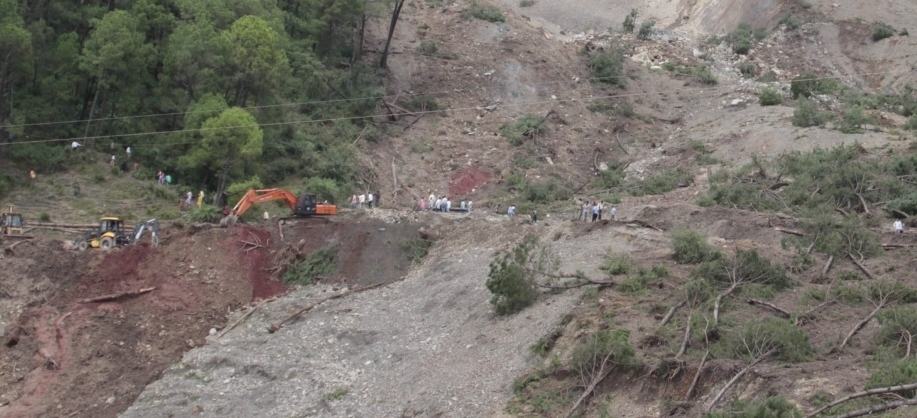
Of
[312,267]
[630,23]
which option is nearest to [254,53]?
[312,267]

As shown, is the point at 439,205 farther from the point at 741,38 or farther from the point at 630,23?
the point at 630,23

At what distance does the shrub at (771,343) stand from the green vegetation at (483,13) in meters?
43.4

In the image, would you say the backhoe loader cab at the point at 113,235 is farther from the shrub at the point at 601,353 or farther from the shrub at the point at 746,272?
the shrub at the point at 746,272

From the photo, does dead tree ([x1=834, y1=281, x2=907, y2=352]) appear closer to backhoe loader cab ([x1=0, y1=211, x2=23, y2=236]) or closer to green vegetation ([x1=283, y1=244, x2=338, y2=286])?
green vegetation ([x1=283, y1=244, x2=338, y2=286])

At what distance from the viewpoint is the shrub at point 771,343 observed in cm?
2146

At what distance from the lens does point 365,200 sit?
42969 millimetres

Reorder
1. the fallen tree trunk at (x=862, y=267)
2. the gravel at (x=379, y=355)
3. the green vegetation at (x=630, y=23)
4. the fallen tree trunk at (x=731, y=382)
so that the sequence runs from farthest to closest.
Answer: the green vegetation at (x=630, y=23) < the fallen tree trunk at (x=862, y=267) < the gravel at (x=379, y=355) < the fallen tree trunk at (x=731, y=382)

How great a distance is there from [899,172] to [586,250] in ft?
44.1

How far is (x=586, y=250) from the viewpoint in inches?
1244

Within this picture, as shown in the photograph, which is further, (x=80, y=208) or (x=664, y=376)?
(x=80, y=208)

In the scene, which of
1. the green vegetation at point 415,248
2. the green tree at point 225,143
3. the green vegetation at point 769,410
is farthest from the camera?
the green tree at point 225,143

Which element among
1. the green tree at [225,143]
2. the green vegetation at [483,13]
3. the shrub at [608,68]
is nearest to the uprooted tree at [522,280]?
the green tree at [225,143]

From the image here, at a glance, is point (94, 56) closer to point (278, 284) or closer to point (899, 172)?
point (278, 284)

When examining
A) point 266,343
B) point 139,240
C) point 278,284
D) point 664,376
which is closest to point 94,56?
point 139,240
